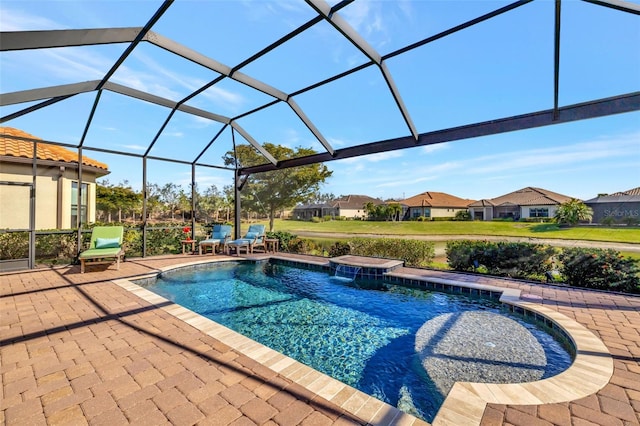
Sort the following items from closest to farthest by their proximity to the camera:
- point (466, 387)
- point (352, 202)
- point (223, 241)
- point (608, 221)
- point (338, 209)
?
point (466, 387)
point (223, 241)
point (608, 221)
point (338, 209)
point (352, 202)

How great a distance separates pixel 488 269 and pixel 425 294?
8.58 feet

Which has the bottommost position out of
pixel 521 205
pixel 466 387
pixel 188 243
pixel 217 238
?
pixel 466 387

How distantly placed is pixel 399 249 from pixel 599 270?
4.80m

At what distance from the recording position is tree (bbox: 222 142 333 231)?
22.7m

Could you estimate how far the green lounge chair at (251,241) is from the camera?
423 inches

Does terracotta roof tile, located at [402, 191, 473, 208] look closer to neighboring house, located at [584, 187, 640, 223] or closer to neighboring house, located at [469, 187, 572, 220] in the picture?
neighboring house, located at [469, 187, 572, 220]

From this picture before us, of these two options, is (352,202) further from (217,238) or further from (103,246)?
(103,246)

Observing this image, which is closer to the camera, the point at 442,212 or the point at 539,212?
the point at 539,212

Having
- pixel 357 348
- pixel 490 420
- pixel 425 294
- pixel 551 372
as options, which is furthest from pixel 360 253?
pixel 490 420

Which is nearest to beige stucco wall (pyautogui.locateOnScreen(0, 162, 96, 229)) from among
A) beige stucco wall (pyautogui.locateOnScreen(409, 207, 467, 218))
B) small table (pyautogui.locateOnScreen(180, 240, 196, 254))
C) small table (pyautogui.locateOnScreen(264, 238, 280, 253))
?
small table (pyautogui.locateOnScreen(180, 240, 196, 254))

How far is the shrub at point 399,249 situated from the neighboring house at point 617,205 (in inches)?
848

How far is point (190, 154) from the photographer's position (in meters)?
10.3

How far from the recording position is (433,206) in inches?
1529

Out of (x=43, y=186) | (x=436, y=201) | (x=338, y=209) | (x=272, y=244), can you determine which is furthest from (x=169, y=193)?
(x=436, y=201)
